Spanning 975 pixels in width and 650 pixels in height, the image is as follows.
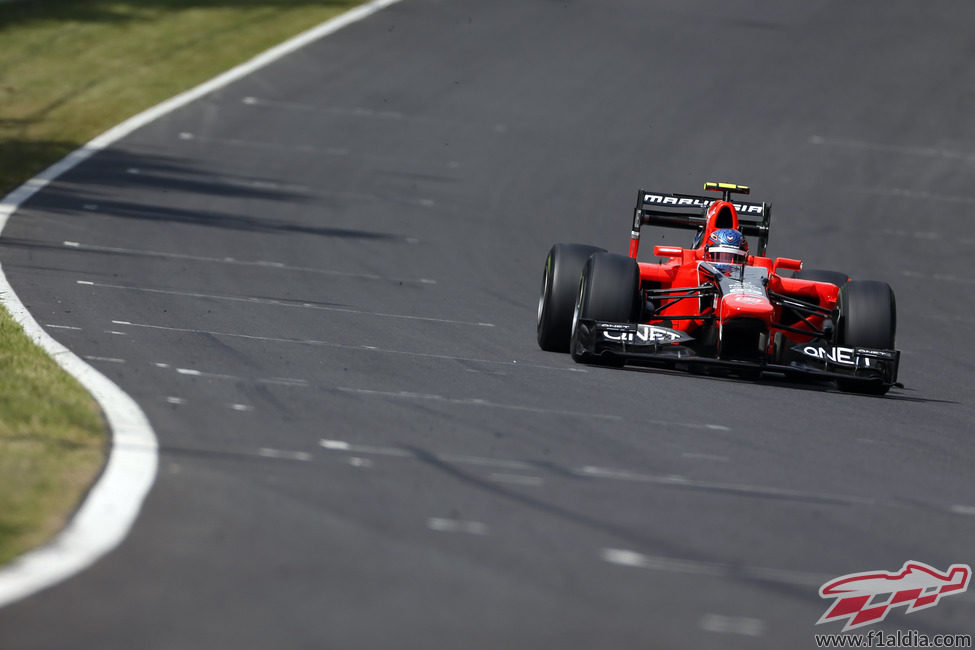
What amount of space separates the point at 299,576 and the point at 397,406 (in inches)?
125

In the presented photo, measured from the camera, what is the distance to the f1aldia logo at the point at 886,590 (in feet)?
16.3

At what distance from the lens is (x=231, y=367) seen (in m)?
8.62

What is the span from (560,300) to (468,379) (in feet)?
7.17

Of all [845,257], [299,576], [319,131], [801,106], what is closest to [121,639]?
[299,576]

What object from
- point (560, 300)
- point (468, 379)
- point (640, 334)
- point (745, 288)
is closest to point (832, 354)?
point (745, 288)

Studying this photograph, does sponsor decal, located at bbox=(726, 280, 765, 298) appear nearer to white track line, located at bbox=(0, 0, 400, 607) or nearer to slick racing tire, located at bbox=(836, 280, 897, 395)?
slick racing tire, located at bbox=(836, 280, 897, 395)

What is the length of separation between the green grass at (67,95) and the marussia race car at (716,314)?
159 inches

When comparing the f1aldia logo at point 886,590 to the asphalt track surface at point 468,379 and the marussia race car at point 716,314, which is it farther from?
the marussia race car at point 716,314

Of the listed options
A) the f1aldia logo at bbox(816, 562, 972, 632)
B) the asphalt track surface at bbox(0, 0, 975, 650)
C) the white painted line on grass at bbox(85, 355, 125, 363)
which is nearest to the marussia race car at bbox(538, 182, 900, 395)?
the asphalt track surface at bbox(0, 0, 975, 650)

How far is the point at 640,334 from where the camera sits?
1020 centimetres

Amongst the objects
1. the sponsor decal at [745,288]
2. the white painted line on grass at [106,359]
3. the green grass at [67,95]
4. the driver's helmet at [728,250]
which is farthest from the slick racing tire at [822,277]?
the green grass at [67,95]

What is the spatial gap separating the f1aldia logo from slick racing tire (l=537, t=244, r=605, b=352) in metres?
5.83

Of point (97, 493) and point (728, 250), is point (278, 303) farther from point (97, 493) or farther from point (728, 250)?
point (97, 493)

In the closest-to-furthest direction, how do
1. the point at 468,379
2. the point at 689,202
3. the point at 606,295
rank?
the point at 468,379 < the point at 606,295 < the point at 689,202
